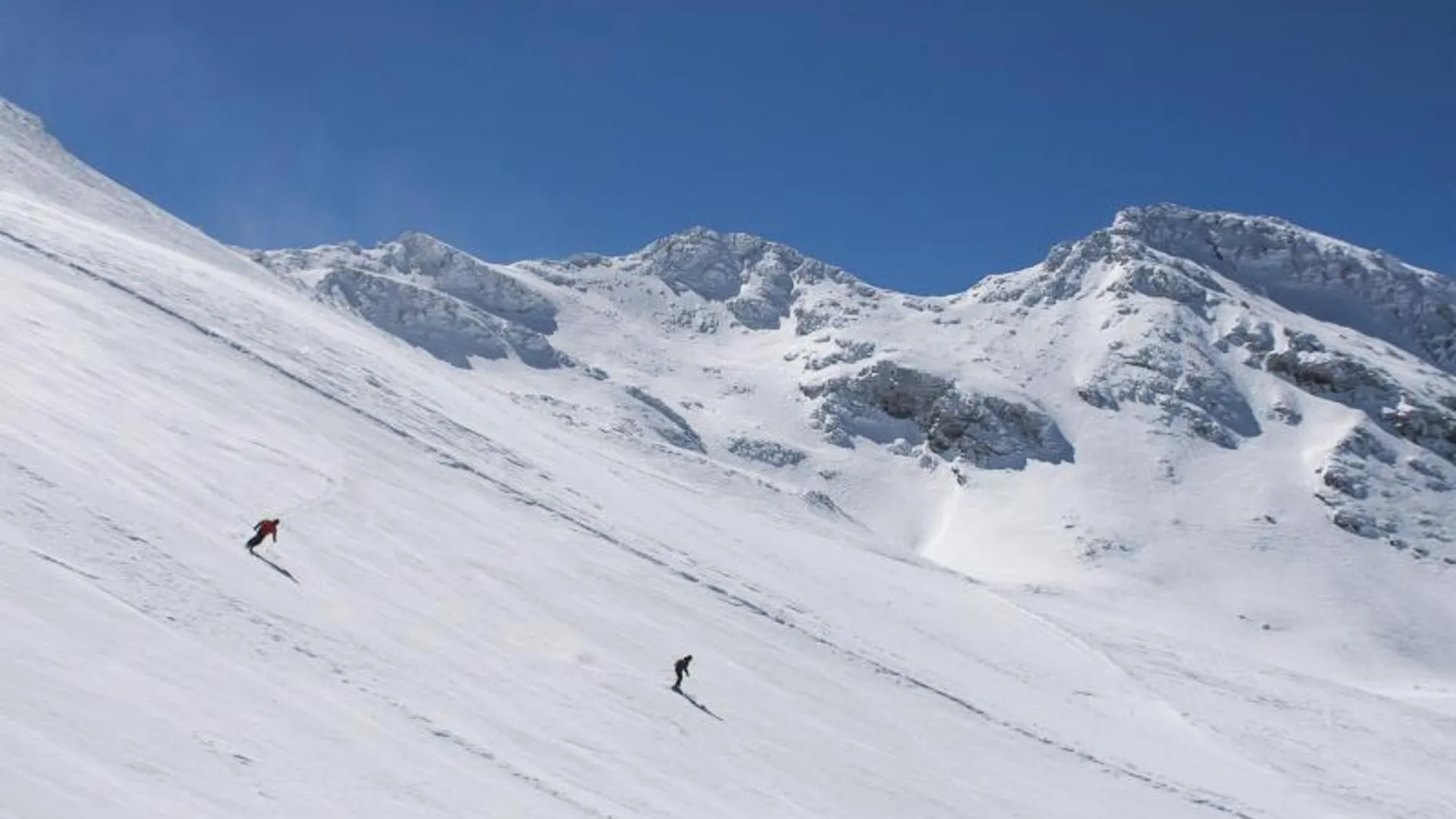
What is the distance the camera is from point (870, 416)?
12456 cm

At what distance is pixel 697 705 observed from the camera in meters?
25.3

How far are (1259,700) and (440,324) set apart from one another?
99133 mm

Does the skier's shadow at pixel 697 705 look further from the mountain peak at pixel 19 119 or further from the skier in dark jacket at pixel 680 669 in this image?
the mountain peak at pixel 19 119

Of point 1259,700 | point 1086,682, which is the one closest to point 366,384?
point 1086,682

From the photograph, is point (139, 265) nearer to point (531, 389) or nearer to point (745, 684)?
point (745, 684)

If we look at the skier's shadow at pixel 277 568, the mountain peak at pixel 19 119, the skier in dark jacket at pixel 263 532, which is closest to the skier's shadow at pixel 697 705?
the skier's shadow at pixel 277 568

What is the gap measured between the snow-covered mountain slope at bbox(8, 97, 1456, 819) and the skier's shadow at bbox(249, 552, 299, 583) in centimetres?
44

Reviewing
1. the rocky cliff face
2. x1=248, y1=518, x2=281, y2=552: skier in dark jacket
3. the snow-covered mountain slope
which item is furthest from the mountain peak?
x1=248, y1=518, x2=281, y2=552: skier in dark jacket

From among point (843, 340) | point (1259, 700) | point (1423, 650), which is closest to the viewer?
point (1259, 700)

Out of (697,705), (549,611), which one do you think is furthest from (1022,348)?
(697,705)

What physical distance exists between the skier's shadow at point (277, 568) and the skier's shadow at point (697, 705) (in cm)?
824

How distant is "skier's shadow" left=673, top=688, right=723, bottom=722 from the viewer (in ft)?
82.1

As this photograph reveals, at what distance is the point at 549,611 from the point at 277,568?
7110mm

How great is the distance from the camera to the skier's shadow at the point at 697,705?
25031 mm
